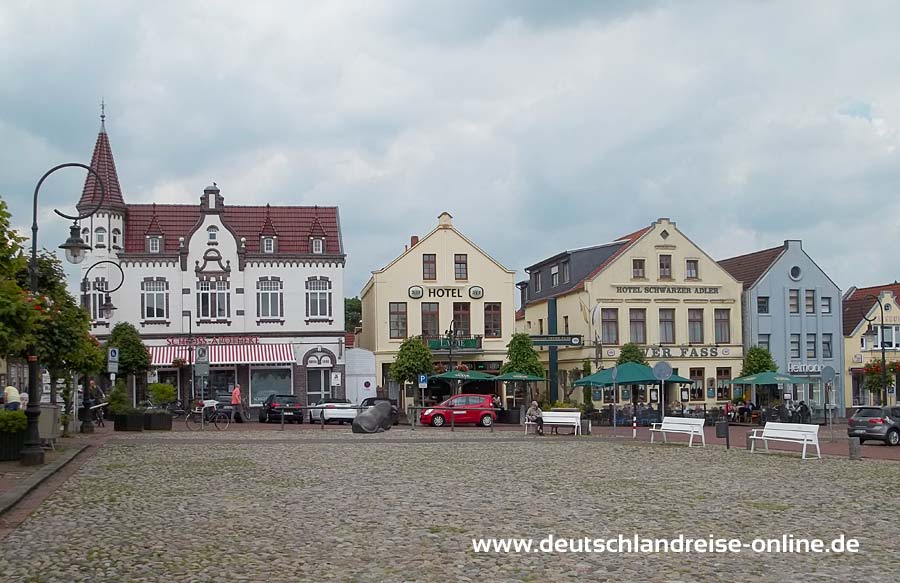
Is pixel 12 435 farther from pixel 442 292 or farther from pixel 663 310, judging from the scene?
pixel 663 310

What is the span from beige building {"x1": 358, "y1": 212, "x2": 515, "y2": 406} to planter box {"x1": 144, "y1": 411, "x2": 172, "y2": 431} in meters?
21.0

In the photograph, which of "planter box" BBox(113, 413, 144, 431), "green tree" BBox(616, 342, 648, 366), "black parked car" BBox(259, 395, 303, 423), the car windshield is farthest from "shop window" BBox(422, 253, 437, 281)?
the car windshield

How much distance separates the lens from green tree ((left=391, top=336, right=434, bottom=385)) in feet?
169

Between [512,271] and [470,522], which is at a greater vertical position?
[512,271]

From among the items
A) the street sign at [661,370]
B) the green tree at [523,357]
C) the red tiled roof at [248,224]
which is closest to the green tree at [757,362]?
the green tree at [523,357]

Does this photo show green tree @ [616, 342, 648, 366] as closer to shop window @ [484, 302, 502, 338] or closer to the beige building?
the beige building

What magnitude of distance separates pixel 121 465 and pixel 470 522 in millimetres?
11103

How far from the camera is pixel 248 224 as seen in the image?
190 feet

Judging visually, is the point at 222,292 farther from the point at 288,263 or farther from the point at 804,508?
the point at 804,508

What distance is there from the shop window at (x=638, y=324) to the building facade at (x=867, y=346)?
13074 mm

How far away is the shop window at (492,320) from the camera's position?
5828 centimetres

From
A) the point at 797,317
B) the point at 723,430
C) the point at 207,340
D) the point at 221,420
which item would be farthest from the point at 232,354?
the point at 797,317

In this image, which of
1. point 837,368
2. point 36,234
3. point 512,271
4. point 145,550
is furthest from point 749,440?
point 837,368

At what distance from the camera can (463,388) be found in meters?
58.6
